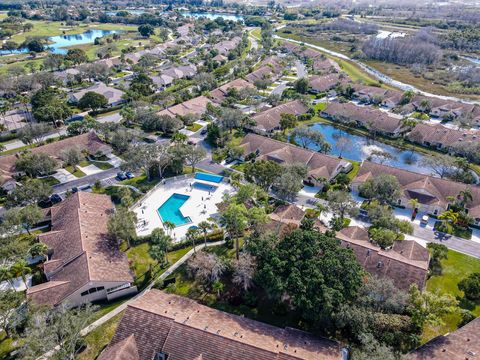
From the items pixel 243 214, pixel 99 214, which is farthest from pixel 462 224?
pixel 99 214

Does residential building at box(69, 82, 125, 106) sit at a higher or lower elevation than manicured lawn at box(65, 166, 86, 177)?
higher

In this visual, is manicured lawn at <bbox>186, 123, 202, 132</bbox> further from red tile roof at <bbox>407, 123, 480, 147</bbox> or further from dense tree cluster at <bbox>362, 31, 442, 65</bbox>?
dense tree cluster at <bbox>362, 31, 442, 65</bbox>

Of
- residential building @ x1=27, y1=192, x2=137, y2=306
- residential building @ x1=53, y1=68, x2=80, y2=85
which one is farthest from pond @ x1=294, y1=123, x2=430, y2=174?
residential building @ x1=53, y1=68, x2=80, y2=85

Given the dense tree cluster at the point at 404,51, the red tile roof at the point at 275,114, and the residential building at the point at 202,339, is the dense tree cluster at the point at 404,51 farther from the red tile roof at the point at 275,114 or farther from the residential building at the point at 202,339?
the residential building at the point at 202,339

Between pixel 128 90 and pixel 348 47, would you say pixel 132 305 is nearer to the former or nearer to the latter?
pixel 128 90

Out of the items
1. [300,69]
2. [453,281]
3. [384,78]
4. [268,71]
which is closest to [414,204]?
[453,281]

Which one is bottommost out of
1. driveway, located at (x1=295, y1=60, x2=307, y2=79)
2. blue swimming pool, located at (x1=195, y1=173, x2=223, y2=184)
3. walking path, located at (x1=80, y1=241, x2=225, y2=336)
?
walking path, located at (x1=80, y1=241, x2=225, y2=336)

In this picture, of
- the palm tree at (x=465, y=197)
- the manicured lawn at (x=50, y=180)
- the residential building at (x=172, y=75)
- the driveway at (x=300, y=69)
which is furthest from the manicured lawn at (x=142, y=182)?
the driveway at (x=300, y=69)

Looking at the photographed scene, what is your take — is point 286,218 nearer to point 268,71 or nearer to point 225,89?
point 225,89
